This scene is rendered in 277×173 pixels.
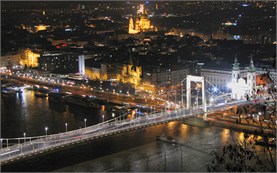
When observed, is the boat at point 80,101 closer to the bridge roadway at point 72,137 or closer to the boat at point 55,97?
the boat at point 55,97

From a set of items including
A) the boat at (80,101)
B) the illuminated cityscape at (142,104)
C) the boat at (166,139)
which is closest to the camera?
the illuminated cityscape at (142,104)


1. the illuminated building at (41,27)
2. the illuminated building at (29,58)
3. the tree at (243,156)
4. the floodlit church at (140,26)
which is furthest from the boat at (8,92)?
the illuminated building at (41,27)

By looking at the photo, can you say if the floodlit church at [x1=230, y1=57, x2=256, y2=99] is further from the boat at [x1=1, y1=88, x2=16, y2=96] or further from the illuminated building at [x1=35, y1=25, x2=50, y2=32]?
the illuminated building at [x1=35, y1=25, x2=50, y2=32]

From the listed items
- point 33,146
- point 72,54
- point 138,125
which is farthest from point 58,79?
point 33,146

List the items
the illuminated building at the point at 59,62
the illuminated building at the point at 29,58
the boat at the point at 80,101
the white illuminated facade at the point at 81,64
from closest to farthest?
the boat at the point at 80,101 < the white illuminated facade at the point at 81,64 < the illuminated building at the point at 59,62 < the illuminated building at the point at 29,58

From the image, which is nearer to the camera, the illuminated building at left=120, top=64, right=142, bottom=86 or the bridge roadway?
the bridge roadway

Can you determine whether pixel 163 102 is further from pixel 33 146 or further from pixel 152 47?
pixel 152 47

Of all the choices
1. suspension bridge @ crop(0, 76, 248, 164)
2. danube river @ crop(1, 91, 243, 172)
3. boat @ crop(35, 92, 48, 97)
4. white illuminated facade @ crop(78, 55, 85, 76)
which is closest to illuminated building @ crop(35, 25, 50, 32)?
white illuminated facade @ crop(78, 55, 85, 76)
